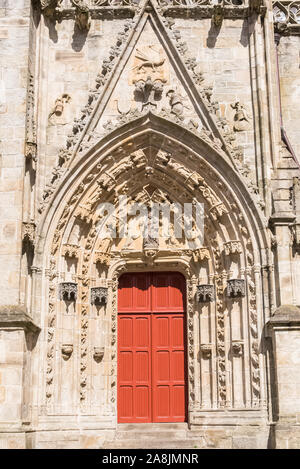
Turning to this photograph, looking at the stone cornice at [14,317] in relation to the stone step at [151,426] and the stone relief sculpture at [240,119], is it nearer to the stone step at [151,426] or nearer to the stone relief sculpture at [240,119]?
the stone step at [151,426]

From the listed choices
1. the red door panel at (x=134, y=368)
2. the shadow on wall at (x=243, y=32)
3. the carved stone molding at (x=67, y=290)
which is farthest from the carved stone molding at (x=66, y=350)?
the shadow on wall at (x=243, y=32)

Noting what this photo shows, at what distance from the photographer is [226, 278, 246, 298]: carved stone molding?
13094 mm

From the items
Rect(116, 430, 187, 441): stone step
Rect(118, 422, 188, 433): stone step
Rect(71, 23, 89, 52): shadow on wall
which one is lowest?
Rect(116, 430, 187, 441): stone step

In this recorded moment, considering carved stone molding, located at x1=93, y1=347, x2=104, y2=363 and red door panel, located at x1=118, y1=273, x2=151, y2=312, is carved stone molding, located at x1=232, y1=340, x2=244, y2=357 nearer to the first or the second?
red door panel, located at x1=118, y1=273, x2=151, y2=312

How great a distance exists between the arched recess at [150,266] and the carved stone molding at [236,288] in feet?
0.07

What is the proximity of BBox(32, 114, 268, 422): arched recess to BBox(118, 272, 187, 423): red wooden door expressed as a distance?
29 centimetres

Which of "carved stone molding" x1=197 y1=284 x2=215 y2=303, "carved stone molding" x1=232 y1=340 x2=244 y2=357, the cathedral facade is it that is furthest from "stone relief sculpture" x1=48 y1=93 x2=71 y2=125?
"carved stone molding" x1=232 y1=340 x2=244 y2=357

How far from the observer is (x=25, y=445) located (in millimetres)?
11484

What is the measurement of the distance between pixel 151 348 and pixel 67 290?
2197mm

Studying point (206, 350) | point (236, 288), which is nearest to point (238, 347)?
point (206, 350)

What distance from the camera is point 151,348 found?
13984mm

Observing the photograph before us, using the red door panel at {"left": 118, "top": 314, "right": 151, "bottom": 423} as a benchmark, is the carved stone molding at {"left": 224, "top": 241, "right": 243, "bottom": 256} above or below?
above
